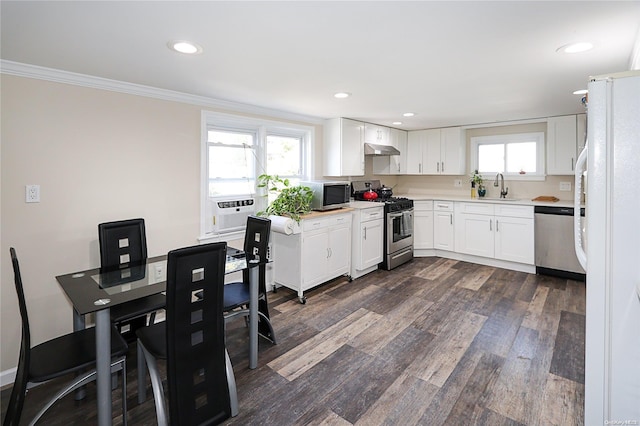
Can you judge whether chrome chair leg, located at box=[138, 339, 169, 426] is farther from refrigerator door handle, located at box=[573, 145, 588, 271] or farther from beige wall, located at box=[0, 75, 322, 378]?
refrigerator door handle, located at box=[573, 145, 588, 271]

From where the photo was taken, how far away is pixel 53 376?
1.56 metres

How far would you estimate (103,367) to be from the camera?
5.38 ft

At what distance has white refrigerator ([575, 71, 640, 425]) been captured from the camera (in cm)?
128

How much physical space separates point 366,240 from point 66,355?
3304 mm

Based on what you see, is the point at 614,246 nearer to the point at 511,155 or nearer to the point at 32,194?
the point at 32,194

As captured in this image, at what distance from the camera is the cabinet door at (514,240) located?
4.43 meters

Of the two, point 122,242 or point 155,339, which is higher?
point 122,242

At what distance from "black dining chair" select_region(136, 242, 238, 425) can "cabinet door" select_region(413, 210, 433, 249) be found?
410 centimetres

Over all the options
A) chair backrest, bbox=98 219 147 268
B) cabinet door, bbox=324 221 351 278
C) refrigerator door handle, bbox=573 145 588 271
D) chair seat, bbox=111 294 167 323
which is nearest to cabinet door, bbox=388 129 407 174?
cabinet door, bbox=324 221 351 278

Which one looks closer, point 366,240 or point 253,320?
point 253,320

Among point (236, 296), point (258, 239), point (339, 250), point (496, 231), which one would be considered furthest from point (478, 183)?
point (236, 296)

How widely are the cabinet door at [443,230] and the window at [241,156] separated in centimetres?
242

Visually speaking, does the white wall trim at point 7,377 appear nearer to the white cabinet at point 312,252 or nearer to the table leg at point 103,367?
the table leg at point 103,367

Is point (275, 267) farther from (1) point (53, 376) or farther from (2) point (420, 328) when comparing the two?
(1) point (53, 376)
